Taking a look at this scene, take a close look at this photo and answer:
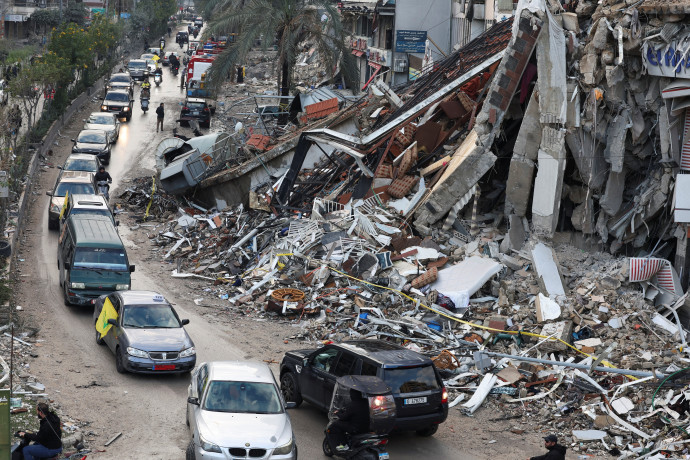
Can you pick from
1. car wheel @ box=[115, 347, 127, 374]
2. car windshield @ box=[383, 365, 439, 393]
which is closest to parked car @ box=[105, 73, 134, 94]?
car wheel @ box=[115, 347, 127, 374]

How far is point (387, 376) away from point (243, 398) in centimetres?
214

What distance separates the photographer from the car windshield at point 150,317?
16969 millimetres

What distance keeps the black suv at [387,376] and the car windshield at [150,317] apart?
3564 millimetres

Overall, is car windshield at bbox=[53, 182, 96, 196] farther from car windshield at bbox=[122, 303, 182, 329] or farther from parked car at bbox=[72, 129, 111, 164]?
car windshield at bbox=[122, 303, 182, 329]

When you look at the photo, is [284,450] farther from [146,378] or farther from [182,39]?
[182,39]

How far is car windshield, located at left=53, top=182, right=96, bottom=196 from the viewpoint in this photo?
95.1 ft

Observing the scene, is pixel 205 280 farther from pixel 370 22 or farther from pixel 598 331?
pixel 370 22

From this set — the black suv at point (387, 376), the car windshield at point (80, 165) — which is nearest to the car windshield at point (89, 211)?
the car windshield at point (80, 165)

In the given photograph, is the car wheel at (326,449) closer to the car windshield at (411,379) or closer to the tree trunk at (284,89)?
the car windshield at (411,379)

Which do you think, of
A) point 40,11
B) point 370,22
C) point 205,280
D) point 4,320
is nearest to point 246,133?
point 205,280

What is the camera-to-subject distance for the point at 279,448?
37.6 feet

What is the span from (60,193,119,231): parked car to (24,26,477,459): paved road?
168cm

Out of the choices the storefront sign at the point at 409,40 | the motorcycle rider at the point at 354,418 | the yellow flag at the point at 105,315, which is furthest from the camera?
the storefront sign at the point at 409,40

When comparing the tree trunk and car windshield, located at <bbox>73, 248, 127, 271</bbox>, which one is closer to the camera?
car windshield, located at <bbox>73, 248, 127, 271</bbox>
